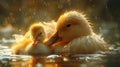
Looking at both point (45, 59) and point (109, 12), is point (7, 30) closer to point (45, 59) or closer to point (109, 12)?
point (109, 12)

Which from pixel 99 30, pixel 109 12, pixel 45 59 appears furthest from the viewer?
pixel 109 12

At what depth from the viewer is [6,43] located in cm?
A: 1099

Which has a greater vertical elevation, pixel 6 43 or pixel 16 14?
pixel 16 14

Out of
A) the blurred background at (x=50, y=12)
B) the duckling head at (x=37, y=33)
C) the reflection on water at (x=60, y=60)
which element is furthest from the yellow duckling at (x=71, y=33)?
the blurred background at (x=50, y=12)

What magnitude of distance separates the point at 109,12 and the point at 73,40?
16.8ft

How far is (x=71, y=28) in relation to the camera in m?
10.2

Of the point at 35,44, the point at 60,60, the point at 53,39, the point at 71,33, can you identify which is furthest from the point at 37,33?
the point at 60,60

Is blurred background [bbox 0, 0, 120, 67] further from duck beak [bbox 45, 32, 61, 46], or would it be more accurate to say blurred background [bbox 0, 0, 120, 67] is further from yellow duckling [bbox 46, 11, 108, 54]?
duck beak [bbox 45, 32, 61, 46]

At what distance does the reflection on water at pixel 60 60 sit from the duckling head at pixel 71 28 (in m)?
0.50

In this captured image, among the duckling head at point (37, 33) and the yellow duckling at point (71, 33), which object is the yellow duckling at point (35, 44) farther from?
the yellow duckling at point (71, 33)

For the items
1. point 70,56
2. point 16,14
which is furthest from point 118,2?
point 70,56

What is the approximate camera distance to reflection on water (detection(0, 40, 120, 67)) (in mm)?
8844

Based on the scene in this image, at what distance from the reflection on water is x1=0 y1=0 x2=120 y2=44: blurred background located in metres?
2.51

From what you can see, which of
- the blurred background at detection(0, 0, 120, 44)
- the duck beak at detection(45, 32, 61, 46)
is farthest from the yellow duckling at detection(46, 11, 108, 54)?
the blurred background at detection(0, 0, 120, 44)
